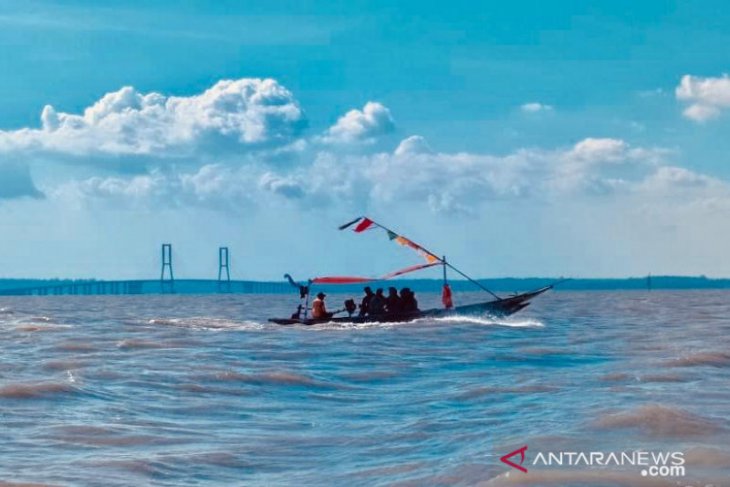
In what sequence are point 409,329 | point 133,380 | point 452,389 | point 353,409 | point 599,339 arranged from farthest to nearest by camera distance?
point 409,329, point 599,339, point 133,380, point 452,389, point 353,409

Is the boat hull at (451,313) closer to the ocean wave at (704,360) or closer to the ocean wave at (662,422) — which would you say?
the ocean wave at (704,360)

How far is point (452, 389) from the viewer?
18.1 m

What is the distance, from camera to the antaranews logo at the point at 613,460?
10391 mm

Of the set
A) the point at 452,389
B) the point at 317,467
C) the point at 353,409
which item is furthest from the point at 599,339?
the point at 317,467

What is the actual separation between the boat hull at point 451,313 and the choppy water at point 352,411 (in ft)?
27.8

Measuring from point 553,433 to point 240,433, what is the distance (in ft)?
12.4

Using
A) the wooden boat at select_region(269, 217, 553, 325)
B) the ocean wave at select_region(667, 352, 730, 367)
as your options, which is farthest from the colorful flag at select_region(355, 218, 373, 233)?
the ocean wave at select_region(667, 352, 730, 367)

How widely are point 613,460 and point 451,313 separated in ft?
89.1

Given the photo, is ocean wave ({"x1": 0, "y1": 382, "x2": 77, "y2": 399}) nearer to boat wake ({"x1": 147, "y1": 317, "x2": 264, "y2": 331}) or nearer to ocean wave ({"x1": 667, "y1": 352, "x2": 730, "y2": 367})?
ocean wave ({"x1": 667, "y1": 352, "x2": 730, "y2": 367})

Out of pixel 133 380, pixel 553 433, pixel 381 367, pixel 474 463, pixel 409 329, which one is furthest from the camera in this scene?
pixel 409 329

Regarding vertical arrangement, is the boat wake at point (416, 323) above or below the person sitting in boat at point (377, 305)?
below

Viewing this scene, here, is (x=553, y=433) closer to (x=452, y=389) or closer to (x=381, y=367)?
(x=452, y=389)

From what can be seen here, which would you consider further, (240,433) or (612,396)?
(612,396)

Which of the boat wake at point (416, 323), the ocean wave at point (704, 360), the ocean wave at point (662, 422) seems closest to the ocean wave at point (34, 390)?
the ocean wave at point (662, 422)
